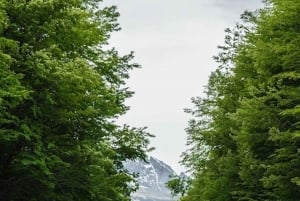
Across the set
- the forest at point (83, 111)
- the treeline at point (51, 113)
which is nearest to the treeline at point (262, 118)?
the forest at point (83, 111)

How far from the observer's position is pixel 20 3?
19500 mm

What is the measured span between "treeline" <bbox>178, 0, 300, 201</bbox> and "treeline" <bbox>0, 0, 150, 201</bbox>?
5621 mm

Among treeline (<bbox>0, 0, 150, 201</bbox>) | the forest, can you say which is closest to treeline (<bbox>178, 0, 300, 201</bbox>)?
A: the forest

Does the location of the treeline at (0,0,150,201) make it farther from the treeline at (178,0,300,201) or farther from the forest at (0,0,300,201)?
the treeline at (178,0,300,201)

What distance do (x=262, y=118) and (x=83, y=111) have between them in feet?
22.3

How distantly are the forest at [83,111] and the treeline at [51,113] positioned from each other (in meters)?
0.04

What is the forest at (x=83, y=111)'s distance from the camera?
62.6ft

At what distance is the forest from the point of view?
62.6 feet

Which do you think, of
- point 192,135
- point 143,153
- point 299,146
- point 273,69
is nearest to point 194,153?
point 192,135

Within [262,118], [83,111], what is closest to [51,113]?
[83,111]

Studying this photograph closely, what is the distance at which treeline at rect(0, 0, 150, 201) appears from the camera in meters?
19.0

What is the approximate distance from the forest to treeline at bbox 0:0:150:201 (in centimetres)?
4

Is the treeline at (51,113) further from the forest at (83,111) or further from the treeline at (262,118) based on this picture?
the treeline at (262,118)

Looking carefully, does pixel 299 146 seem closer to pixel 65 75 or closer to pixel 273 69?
pixel 273 69
